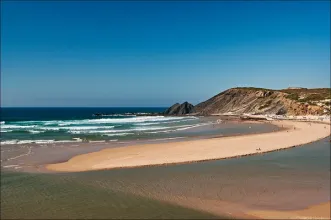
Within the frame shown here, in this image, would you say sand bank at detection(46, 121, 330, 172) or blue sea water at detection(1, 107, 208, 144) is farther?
blue sea water at detection(1, 107, 208, 144)

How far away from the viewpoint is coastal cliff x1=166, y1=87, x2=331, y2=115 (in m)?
65.5

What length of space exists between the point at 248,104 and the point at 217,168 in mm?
72517

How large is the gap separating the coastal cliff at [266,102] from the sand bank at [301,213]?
2235 inches

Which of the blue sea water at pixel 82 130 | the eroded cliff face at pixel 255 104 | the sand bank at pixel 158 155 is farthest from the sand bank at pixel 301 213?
the eroded cliff face at pixel 255 104

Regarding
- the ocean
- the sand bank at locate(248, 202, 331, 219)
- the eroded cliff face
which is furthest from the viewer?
the eroded cliff face

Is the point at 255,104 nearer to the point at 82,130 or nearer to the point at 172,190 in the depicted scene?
the point at 82,130

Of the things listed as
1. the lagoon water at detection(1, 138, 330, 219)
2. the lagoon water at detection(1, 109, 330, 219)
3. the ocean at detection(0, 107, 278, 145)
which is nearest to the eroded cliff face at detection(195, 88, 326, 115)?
the ocean at detection(0, 107, 278, 145)

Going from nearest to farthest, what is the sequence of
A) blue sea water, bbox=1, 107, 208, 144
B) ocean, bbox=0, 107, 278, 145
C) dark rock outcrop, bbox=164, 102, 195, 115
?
ocean, bbox=0, 107, 278, 145, blue sea water, bbox=1, 107, 208, 144, dark rock outcrop, bbox=164, 102, 195, 115

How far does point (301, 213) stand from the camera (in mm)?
9719

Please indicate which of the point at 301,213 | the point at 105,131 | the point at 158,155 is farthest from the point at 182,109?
the point at 301,213

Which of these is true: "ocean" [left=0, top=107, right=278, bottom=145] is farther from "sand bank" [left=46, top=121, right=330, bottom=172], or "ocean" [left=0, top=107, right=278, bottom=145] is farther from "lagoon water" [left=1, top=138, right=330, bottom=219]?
"lagoon water" [left=1, top=138, right=330, bottom=219]

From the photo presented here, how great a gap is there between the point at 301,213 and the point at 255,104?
76251 mm

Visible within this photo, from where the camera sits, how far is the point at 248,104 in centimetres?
8562

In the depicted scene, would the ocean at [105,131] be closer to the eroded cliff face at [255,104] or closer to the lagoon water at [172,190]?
the lagoon water at [172,190]
